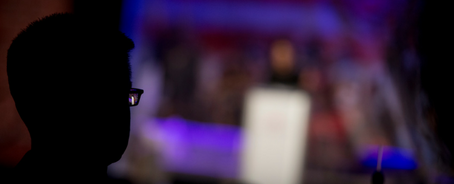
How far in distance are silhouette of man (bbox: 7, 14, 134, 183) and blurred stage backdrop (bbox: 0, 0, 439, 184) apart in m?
2.66

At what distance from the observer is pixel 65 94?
29.6 inches

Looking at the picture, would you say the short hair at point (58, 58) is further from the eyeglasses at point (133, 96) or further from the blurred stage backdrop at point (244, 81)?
the blurred stage backdrop at point (244, 81)

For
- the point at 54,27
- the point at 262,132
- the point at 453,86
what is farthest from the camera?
the point at 262,132

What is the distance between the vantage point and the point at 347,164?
388 cm

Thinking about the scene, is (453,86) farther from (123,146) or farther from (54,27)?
(54,27)

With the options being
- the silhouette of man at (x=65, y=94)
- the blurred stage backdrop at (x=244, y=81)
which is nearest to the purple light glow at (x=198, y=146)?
the blurred stage backdrop at (x=244, y=81)

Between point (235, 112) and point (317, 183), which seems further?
point (235, 112)

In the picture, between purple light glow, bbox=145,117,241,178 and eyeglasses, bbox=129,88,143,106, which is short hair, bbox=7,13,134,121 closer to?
eyeglasses, bbox=129,88,143,106

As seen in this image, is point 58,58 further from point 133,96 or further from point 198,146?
point 198,146

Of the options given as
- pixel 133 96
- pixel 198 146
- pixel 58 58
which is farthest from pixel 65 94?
pixel 198 146

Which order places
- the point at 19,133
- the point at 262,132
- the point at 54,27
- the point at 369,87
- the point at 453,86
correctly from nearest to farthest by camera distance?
the point at 54,27 → the point at 453,86 → the point at 19,133 → the point at 262,132 → the point at 369,87

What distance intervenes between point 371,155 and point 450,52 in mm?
2871

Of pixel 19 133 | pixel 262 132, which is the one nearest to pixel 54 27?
pixel 19 133

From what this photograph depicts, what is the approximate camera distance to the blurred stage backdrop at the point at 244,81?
3746 mm
